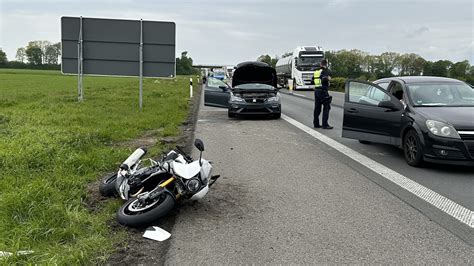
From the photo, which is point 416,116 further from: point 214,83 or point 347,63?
point 347,63

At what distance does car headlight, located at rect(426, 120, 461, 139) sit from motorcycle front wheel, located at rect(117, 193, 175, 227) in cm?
449

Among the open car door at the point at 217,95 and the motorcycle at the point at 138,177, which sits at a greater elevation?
the open car door at the point at 217,95

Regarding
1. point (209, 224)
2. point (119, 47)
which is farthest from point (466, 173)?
point (119, 47)

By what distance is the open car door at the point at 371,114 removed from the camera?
326 inches

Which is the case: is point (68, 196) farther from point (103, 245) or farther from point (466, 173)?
point (466, 173)

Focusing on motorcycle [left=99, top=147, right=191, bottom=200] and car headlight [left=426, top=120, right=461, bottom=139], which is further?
car headlight [left=426, top=120, right=461, bottom=139]

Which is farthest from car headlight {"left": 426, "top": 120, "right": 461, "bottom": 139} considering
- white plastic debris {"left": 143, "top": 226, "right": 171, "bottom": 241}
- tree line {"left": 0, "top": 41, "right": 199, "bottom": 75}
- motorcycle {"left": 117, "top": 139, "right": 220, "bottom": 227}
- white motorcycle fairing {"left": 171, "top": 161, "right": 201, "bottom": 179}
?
tree line {"left": 0, "top": 41, "right": 199, "bottom": 75}

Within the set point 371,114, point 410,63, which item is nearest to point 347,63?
point 410,63

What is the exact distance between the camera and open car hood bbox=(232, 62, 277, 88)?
17.7 meters

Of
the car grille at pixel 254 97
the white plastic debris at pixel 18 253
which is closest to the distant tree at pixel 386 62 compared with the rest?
the car grille at pixel 254 97

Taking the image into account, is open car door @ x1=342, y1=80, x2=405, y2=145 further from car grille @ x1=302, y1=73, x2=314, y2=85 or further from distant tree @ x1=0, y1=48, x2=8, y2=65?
distant tree @ x1=0, y1=48, x2=8, y2=65

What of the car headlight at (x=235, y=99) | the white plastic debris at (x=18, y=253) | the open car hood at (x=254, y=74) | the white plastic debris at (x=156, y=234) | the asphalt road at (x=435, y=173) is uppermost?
the open car hood at (x=254, y=74)

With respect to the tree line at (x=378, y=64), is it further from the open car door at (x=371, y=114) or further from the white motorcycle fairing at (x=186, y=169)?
the white motorcycle fairing at (x=186, y=169)

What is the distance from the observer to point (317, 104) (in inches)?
520
